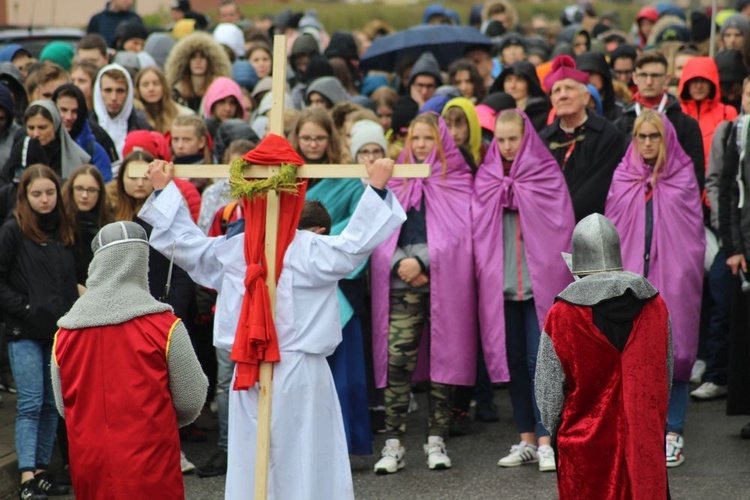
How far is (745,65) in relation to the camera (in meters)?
11.4

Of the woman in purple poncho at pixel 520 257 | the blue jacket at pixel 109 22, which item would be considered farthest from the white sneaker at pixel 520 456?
the blue jacket at pixel 109 22

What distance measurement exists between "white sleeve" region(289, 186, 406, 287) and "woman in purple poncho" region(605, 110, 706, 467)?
8.42 ft

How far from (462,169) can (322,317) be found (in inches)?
99.3

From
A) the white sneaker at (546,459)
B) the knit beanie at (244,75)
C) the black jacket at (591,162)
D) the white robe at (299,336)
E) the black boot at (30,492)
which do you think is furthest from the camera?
the knit beanie at (244,75)

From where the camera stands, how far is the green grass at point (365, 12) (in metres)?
24.3

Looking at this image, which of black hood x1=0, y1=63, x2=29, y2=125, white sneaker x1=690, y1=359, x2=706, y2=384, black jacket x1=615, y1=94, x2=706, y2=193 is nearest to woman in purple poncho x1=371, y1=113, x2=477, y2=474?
black jacket x1=615, y1=94, x2=706, y2=193

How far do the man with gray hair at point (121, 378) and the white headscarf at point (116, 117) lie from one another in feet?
17.6

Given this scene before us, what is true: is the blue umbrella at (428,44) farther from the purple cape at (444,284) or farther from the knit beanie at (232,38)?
the purple cape at (444,284)

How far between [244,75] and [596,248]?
26.5 feet

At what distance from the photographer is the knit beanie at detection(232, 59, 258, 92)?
44.3 ft

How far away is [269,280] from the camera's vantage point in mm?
6633

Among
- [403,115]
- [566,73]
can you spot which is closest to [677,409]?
[566,73]

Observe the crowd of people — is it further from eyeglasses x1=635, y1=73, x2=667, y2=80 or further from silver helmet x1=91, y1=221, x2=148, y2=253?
silver helmet x1=91, y1=221, x2=148, y2=253

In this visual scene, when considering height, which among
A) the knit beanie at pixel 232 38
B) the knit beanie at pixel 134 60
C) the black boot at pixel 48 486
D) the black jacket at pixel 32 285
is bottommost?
the black boot at pixel 48 486
